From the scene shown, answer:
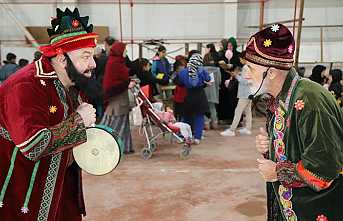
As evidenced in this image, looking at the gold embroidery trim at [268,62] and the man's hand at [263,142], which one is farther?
the man's hand at [263,142]

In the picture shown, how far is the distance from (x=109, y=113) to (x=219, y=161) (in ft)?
5.12

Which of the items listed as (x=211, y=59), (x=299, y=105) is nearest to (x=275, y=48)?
(x=299, y=105)

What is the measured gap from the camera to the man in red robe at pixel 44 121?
179 cm

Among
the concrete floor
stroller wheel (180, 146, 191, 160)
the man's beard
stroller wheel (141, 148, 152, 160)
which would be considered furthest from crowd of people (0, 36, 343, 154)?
the man's beard

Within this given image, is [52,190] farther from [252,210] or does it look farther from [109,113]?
[109,113]

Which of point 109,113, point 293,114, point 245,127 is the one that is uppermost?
point 293,114

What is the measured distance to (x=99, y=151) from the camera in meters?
2.15

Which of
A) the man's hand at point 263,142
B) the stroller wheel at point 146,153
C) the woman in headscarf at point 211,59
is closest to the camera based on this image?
the man's hand at point 263,142

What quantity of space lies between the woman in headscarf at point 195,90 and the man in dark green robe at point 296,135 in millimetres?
4343

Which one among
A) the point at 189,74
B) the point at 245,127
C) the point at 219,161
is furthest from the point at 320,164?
the point at 245,127

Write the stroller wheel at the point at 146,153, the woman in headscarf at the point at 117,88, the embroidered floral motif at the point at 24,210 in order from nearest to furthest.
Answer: the embroidered floral motif at the point at 24,210, the woman in headscarf at the point at 117,88, the stroller wheel at the point at 146,153

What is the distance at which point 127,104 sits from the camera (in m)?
5.88

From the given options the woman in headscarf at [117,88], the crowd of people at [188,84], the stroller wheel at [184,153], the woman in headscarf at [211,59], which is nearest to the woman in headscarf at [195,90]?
the crowd of people at [188,84]

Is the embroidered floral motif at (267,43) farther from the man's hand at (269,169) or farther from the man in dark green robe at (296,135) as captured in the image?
the man's hand at (269,169)
